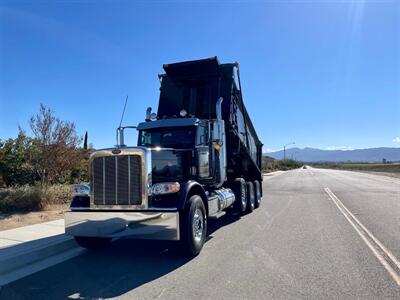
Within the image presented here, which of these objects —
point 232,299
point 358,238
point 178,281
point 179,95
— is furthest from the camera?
point 179,95

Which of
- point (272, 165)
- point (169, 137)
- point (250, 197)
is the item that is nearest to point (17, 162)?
point (169, 137)

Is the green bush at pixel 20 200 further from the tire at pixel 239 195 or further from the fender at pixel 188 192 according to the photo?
the fender at pixel 188 192

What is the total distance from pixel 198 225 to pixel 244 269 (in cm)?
182

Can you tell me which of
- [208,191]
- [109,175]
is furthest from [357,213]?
[109,175]

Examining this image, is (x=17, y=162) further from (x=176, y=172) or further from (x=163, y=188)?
(x=163, y=188)

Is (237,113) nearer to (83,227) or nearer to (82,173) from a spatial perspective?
(83,227)

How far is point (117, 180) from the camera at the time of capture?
7.12m

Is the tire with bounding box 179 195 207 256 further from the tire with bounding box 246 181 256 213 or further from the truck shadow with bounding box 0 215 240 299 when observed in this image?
the tire with bounding box 246 181 256 213

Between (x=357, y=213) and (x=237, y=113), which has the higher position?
(x=237, y=113)

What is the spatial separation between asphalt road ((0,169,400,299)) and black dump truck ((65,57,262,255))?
1.74ft

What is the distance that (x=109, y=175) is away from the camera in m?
7.15

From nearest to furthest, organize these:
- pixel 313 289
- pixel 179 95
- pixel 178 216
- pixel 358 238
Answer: pixel 313 289 → pixel 178 216 → pixel 358 238 → pixel 179 95

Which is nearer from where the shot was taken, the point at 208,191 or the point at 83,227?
the point at 83,227

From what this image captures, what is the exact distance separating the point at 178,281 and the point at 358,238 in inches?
184
